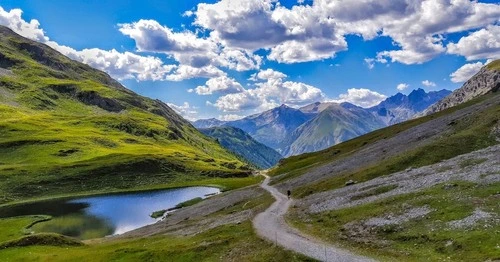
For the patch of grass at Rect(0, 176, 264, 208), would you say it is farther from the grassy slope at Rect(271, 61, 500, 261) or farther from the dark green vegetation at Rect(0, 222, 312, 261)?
the grassy slope at Rect(271, 61, 500, 261)

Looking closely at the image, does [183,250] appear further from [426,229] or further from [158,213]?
[158,213]

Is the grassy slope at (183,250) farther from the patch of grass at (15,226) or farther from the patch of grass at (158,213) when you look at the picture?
the patch of grass at (158,213)

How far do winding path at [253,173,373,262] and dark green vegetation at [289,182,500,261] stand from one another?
80.5 inches

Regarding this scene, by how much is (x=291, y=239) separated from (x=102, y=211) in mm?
98114

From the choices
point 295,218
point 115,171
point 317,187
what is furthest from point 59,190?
point 295,218

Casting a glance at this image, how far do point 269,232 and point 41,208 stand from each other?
110 metres

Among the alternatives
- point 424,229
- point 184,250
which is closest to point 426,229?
point 424,229

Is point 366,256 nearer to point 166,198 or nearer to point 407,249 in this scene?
point 407,249

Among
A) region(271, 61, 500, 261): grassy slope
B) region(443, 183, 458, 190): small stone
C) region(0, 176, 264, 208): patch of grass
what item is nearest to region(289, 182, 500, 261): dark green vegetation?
region(271, 61, 500, 261): grassy slope

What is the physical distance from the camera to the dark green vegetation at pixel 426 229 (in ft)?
112

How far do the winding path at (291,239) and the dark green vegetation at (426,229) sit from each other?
2.04 metres

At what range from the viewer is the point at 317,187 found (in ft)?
304

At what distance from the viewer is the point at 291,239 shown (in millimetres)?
49000

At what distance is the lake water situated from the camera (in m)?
107
